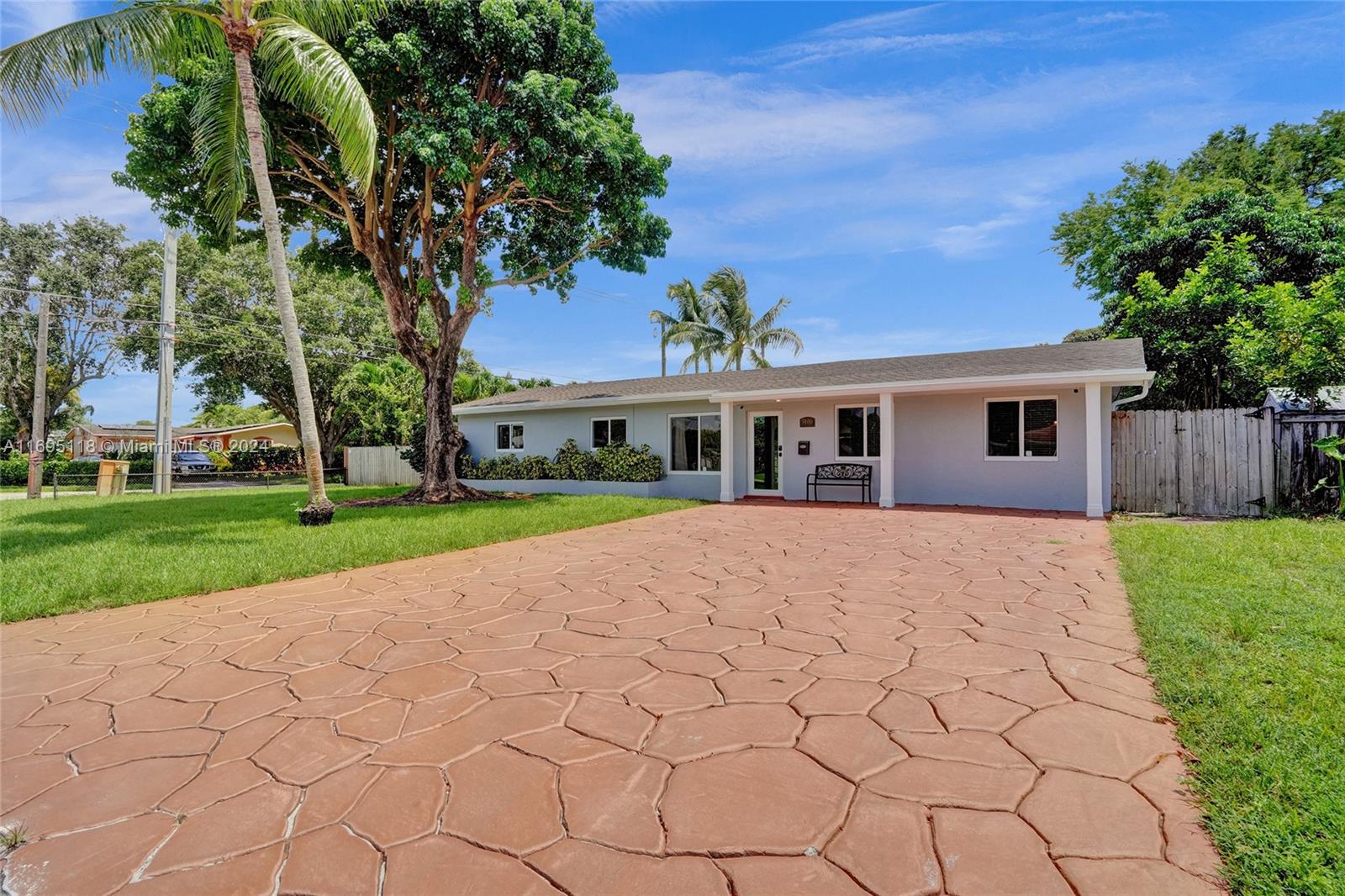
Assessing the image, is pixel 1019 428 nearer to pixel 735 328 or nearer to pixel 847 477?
pixel 847 477

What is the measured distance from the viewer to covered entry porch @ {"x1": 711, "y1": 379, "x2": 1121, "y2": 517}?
11297mm

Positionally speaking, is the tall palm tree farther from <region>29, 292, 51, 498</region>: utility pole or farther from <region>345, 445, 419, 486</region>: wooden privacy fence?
<region>29, 292, 51, 498</region>: utility pole

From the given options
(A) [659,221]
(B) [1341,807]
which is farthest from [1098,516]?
(A) [659,221]

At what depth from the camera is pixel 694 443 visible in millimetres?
15391

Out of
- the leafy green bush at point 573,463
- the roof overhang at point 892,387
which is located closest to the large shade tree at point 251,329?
the leafy green bush at point 573,463

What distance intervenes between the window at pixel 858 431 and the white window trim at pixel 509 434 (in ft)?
31.1

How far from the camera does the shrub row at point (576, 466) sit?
15.5 metres

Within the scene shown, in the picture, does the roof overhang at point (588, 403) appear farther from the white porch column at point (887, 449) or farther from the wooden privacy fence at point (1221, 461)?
the wooden privacy fence at point (1221, 461)

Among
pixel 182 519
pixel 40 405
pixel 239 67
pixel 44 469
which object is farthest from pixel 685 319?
pixel 44 469

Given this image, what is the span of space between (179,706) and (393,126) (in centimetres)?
1224

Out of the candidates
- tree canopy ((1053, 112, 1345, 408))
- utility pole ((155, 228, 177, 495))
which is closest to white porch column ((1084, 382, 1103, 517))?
tree canopy ((1053, 112, 1345, 408))

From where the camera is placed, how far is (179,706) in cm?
310

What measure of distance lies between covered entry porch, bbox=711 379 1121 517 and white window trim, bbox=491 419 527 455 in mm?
6954

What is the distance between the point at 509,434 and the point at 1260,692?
699 inches
